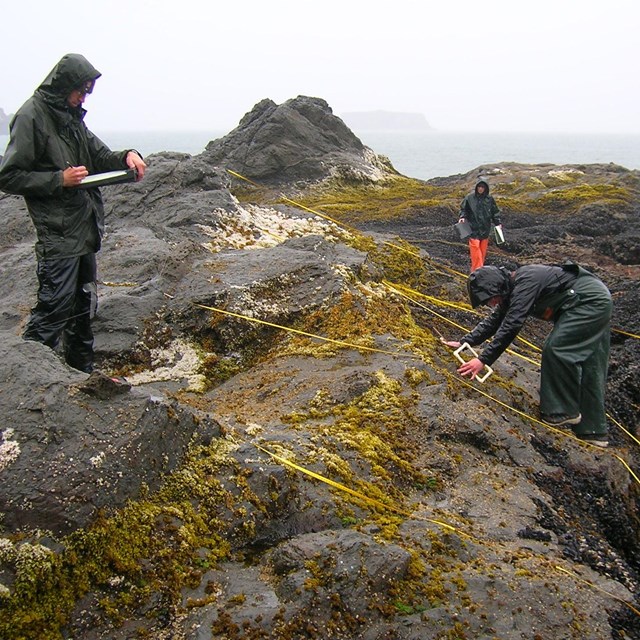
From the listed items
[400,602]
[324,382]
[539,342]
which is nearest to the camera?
[400,602]

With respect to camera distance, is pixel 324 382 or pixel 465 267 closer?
pixel 324 382

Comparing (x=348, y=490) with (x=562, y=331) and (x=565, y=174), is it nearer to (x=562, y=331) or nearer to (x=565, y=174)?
(x=562, y=331)

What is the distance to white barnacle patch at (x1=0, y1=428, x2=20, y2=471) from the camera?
314 centimetres

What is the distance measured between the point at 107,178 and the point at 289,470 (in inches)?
106

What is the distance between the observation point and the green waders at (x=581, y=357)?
5758 mm

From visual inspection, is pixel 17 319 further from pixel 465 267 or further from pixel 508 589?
pixel 465 267

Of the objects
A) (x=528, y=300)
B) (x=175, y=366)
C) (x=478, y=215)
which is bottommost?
(x=175, y=366)

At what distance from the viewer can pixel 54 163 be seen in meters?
4.80

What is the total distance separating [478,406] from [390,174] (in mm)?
19066

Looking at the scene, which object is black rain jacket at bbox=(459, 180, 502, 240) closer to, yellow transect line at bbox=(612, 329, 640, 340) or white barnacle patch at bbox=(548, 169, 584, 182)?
yellow transect line at bbox=(612, 329, 640, 340)

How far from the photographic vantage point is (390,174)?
2367 cm

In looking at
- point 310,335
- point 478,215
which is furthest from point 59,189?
point 478,215

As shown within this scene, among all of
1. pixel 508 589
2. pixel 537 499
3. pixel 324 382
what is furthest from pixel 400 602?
pixel 324 382

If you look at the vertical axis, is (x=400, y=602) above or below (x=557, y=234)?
below
